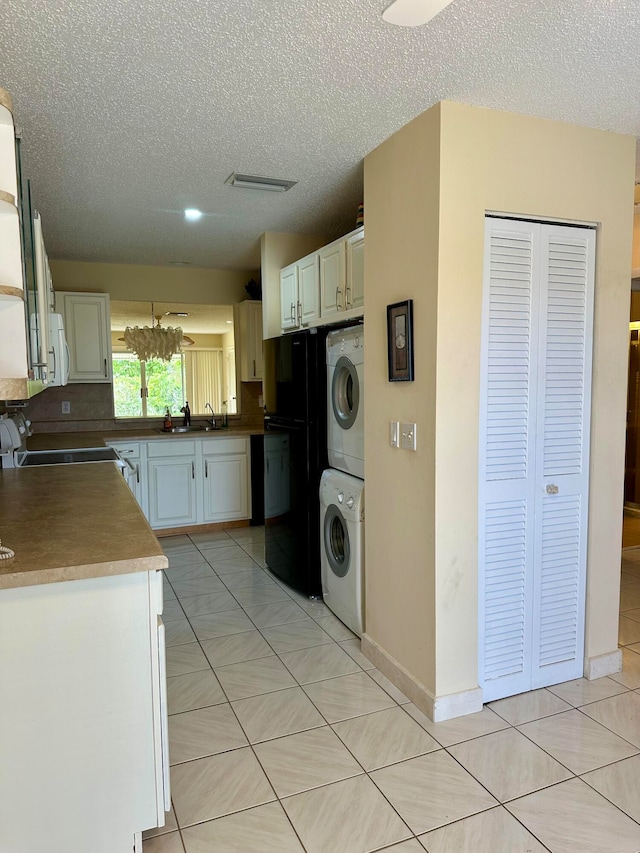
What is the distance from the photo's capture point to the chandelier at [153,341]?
5.42m

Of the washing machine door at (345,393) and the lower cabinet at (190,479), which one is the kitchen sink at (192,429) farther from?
the washing machine door at (345,393)

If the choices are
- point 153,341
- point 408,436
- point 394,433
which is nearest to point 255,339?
point 153,341

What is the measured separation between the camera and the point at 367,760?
2.04 m

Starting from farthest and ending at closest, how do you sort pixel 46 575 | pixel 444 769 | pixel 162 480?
pixel 162 480 < pixel 444 769 < pixel 46 575

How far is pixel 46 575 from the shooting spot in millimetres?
1468

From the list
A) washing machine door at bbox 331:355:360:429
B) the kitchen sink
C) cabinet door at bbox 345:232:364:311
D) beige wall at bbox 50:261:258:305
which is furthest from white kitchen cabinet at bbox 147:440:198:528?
cabinet door at bbox 345:232:364:311

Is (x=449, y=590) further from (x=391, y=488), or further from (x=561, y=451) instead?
(x=561, y=451)

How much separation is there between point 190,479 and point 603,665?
344cm

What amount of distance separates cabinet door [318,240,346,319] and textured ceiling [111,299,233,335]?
2450 mm

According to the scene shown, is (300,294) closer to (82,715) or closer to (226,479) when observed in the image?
(226,479)

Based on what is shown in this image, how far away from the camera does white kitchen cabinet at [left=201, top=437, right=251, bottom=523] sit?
16.5 ft

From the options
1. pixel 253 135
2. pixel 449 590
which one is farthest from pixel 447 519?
pixel 253 135

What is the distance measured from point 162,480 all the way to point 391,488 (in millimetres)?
2895

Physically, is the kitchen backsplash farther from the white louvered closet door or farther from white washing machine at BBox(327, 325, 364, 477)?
the white louvered closet door
